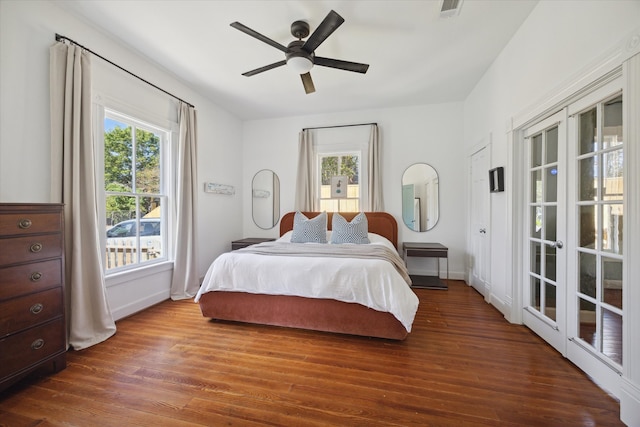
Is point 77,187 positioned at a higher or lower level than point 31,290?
higher

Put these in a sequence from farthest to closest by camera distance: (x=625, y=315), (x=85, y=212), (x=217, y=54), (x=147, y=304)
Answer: (x=147, y=304) → (x=217, y=54) → (x=85, y=212) → (x=625, y=315)

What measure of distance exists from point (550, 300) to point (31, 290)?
4.01m

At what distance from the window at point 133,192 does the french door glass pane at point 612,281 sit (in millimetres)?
4243

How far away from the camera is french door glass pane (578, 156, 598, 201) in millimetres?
1734

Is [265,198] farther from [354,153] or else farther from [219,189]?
[354,153]

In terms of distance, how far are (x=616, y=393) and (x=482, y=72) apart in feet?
11.4

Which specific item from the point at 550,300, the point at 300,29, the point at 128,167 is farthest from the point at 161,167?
the point at 550,300

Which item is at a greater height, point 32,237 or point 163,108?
point 163,108

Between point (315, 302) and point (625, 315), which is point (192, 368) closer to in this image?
point (315, 302)

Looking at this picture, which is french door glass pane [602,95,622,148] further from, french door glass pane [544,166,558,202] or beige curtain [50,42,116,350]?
beige curtain [50,42,116,350]

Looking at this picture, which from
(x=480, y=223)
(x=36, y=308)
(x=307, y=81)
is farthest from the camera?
(x=480, y=223)

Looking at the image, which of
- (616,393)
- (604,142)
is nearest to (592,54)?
(604,142)

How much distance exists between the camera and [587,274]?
1806 mm

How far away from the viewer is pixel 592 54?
64.0 inches
